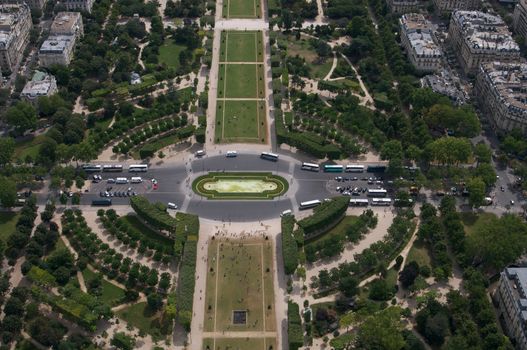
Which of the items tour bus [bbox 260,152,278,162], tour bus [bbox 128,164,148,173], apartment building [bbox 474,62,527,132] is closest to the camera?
tour bus [bbox 128,164,148,173]

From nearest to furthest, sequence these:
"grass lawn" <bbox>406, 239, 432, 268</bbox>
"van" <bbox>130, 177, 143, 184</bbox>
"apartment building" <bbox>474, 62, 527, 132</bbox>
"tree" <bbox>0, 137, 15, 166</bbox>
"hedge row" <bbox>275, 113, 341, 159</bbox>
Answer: "grass lawn" <bbox>406, 239, 432, 268</bbox> < "van" <bbox>130, 177, 143, 184</bbox> < "tree" <bbox>0, 137, 15, 166</bbox> < "hedge row" <bbox>275, 113, 341, 159</bbox> < "apartment building" <bbox>474, 62, 527, 132</bbox>

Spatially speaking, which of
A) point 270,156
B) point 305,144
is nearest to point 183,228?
point 270,156

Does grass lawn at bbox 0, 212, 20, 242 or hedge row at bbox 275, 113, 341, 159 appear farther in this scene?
hedge row at bbox 275, 113, 341, 159

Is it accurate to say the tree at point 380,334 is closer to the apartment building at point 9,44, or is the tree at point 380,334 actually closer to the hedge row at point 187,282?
the hedge row at point 187,282

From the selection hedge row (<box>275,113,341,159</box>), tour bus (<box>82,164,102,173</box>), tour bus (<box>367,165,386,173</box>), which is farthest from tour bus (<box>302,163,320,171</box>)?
tour bus (<box>82,164,102,173</box>)

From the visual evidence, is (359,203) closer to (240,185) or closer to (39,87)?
(240,185)

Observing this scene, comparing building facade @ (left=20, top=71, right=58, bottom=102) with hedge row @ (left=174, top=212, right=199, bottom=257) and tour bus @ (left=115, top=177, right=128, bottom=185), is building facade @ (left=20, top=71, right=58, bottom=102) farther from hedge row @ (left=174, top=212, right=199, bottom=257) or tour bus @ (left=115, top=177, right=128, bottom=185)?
hedge row @ (left=174, top=212, right=199, bottom=257)

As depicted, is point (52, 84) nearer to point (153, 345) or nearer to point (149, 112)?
point (149, 112)

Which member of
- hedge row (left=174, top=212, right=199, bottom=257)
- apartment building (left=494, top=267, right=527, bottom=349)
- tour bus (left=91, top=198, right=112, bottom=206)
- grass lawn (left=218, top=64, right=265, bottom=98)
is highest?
grass lawn (left=218, top=64, right=265, bottom=98)
